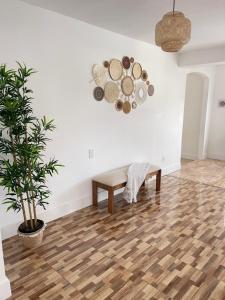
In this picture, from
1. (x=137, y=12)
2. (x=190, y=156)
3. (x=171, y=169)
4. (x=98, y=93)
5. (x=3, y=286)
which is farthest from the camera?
(x=190, y=156)

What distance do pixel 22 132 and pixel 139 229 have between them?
5.79 feet

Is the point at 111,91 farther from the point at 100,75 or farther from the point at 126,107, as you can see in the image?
the point at 126,107

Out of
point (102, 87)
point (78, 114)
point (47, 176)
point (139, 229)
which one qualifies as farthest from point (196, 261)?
point (102, 87)

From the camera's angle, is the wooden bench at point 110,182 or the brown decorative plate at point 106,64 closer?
the wooden bench at point 110,182

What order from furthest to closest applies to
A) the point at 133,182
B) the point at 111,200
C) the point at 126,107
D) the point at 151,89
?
the point at 151,89, the point at 126,107, the point at 133,182, the point at 111,200

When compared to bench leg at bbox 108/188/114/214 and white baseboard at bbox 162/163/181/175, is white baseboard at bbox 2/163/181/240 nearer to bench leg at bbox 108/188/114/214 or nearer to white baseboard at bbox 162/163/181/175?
bench leg at bbox 108/188/114/214

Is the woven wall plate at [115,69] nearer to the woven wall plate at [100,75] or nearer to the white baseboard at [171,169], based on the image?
the woven wall plate at [100,75]

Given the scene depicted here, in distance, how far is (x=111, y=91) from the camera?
Answer: 3.47m

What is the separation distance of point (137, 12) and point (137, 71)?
126 centimetres

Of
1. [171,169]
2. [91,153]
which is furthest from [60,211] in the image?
[171,169]

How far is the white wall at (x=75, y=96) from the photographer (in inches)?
99.0

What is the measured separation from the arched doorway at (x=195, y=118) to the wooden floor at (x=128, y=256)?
318 cm

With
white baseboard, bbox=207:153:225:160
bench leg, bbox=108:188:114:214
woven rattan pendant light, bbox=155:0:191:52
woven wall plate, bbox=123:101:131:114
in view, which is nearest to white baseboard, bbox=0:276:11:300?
bench leg, bbox=108:188:114:214

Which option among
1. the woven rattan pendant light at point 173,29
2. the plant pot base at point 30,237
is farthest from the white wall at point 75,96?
the woven rattan pendant light at point 173,29
